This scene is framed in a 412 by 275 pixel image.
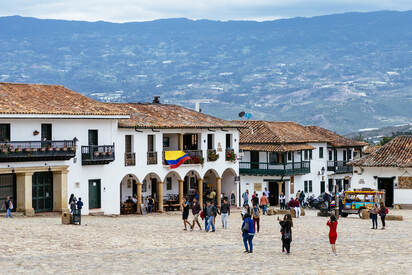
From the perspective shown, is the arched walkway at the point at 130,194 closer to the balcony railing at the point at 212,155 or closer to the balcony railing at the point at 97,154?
the balcony railing at the point at 97,154

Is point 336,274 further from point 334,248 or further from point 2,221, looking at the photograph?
point 2,221

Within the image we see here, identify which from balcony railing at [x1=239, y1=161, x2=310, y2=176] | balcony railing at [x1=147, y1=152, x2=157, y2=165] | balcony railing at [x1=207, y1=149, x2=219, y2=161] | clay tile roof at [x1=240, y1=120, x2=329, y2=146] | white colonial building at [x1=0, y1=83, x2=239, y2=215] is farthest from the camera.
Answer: clay tile roof at [x1=240, y1=120, x2=329, y2=146]

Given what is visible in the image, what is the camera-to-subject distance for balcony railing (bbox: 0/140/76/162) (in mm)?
43562

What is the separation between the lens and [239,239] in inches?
1332

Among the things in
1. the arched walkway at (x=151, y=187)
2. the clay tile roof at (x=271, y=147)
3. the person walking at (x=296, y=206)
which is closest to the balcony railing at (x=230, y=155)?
the arched walkway at (x=151, y=187)

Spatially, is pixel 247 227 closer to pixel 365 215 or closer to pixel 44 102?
pixel 365 215

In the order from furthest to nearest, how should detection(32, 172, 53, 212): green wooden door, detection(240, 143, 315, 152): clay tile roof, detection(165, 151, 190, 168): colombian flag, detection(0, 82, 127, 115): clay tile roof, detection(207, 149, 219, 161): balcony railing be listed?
1. detection(240, 143, 315, 152): clay tile roof
2. detection(207, 149, 219, 161): balcony railing
3. detection(165, 151, 190, 168): colombian flag
4. detection(32, 172, 53, 212): green wooden door
5. detection(0, 82, 127, 115): clay tile roof

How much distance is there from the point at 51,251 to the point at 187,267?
528cm

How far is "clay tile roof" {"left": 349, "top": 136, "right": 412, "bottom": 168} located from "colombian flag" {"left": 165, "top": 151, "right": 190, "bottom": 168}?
42.6ft

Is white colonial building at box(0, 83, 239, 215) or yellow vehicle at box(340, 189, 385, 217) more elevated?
white colonial building at box(0, 83, 239, 215)

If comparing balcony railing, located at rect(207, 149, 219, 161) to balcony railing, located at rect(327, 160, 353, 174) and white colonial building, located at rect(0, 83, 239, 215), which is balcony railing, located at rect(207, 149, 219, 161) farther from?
balcony railing, located at rect(327, 160, 353, 174)

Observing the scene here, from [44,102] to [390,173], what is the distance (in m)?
25.5

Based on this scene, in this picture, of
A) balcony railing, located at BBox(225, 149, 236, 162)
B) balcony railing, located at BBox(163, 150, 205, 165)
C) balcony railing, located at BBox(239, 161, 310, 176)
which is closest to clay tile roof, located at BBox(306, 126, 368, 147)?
balcony railing, located at BBox(239, 161, 310, 176)

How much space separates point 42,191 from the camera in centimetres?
4644
